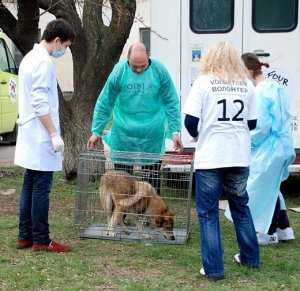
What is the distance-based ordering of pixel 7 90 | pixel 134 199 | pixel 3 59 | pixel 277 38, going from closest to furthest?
pixel 134 199, pixel 277 38, pixel 7 90, pixel 3 59

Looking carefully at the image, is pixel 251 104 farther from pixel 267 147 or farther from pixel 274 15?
pixel 274 15

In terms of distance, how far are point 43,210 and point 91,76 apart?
341 cm

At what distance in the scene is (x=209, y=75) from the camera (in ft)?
14.5

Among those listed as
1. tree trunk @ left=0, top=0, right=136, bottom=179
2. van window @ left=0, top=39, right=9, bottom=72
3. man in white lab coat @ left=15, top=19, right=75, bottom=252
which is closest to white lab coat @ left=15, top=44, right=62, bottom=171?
man in white lab coat @ left=15, top=19, right=75, bottom=252

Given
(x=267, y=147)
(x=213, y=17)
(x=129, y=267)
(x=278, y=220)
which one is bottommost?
(x=129, y=267)

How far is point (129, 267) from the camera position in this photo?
487 centimetres

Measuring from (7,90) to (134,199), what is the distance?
678cm

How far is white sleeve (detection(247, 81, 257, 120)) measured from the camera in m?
4.48

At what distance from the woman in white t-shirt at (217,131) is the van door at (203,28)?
2.29 metres

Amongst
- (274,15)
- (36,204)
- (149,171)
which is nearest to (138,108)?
(149,171)

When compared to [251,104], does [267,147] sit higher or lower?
lower

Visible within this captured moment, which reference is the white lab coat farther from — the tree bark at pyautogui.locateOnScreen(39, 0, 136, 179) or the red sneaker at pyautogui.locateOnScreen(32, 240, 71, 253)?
the tree bark at pyautogui.locateOnScreen(39, 0, 136, 179)

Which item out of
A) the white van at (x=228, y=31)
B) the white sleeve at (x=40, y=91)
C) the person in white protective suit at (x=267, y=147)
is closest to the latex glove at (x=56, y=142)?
the white sleeve at (x=40, y=91)

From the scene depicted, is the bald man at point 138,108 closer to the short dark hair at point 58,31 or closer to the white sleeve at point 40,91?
the short dark hair at point 58,31
